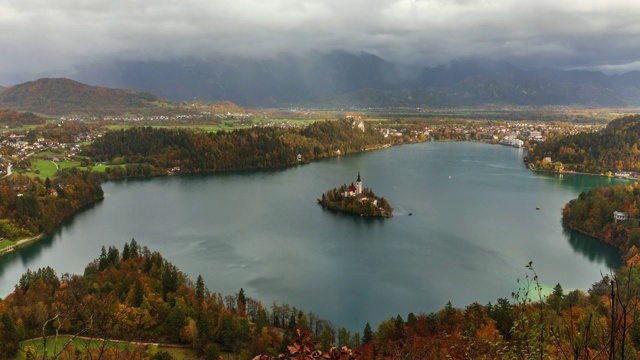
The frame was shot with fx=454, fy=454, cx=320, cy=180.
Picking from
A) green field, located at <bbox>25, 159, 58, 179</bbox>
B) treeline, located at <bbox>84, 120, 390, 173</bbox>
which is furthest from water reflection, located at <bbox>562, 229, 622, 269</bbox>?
green field, located at <bbox>25, 159, 58, 179</bbox>

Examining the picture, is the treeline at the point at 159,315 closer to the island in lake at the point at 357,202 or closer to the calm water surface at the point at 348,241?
the calm water surface at the point at 348,241

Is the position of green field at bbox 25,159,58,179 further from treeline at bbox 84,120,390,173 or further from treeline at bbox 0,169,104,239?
treeline at bbox 84,120,390,173

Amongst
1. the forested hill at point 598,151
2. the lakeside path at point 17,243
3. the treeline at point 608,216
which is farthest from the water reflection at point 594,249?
the lakeside path at point 17,243

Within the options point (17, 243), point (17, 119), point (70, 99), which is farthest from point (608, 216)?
point (70, 99)

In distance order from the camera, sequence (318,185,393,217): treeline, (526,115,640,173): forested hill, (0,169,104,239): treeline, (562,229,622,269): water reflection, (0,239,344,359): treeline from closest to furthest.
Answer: (0,239,344,359): treeline
(562,229,622,269): water reflection
(0,169,104,239): treeline
(318,185,393,217): treeline
(526,115,640,173): forested hill

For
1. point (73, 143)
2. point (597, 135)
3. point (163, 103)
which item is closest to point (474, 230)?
point (597, 135)
